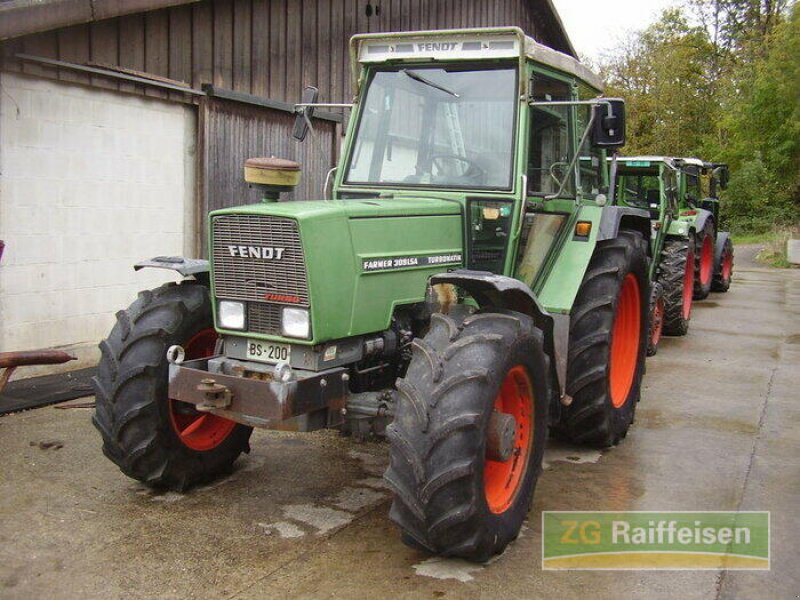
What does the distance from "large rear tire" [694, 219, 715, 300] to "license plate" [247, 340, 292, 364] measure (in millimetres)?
8733

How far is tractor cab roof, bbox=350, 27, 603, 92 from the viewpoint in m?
4.77

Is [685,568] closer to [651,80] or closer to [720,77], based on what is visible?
[651,80]

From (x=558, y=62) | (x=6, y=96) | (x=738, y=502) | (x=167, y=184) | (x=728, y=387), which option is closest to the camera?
(x=738, y=502)

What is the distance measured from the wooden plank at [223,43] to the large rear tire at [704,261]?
21.7 feet

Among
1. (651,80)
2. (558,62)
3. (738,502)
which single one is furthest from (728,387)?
(651,80)

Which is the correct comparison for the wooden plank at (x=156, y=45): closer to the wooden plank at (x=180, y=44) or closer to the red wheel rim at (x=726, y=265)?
the wooden plank at (x=180, y=44)

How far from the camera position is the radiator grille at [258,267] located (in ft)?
12.8

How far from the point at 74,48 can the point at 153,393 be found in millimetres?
4145

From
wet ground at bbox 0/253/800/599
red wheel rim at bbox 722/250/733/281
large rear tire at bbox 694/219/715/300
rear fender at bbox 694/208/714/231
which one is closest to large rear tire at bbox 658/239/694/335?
rear fender at bbox 694/208/714/231

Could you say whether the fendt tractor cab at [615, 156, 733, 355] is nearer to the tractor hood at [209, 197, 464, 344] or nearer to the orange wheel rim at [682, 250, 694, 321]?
the orange wheel rim at [682, 250, 694, 321]

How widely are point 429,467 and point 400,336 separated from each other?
1064 mm

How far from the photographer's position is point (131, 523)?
13.8ft

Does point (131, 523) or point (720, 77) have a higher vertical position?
point (720, 77)

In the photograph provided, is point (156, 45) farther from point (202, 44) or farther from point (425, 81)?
point (425, 81)
